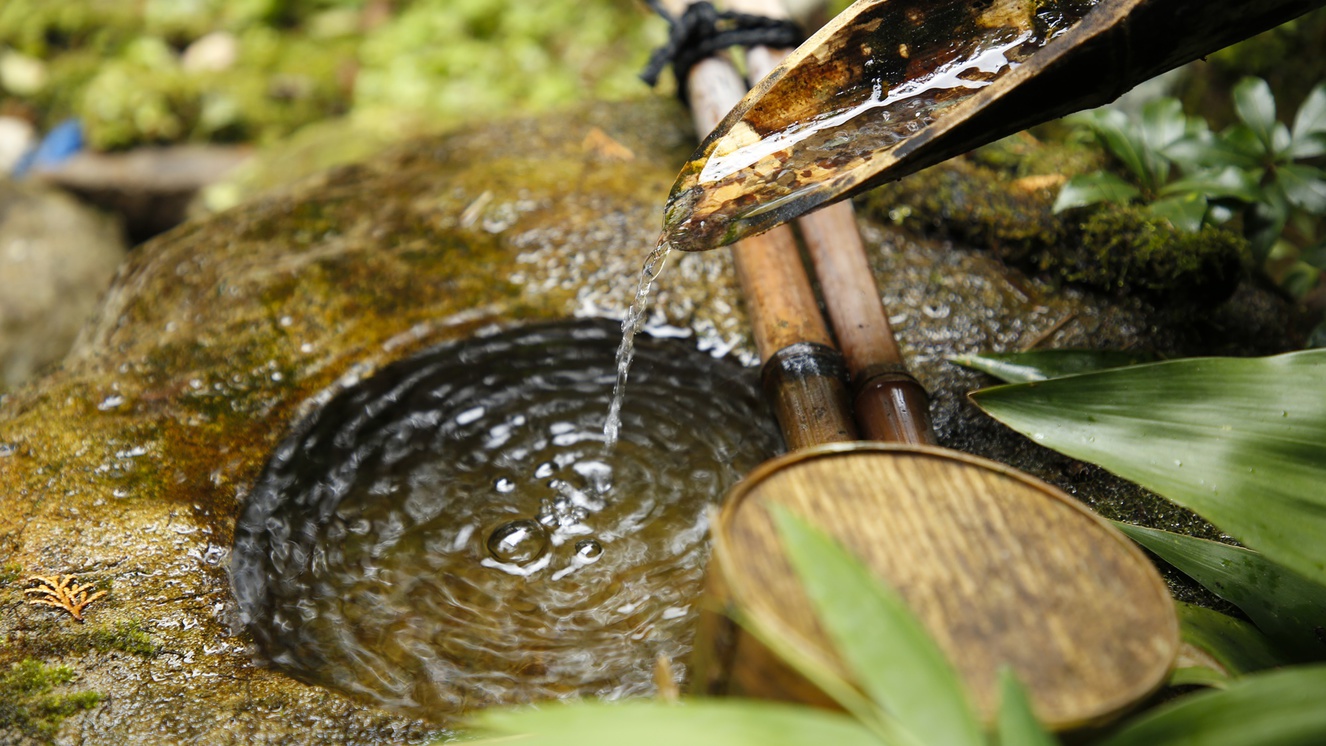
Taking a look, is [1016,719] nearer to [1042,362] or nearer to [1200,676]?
[1200,676]

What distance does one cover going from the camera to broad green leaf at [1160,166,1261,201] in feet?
7.86

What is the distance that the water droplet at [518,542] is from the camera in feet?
6.98

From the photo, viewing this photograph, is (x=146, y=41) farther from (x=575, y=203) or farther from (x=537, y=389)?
(x=537, y=389)

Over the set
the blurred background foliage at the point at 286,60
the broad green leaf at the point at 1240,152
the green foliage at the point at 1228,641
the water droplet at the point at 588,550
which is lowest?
the green foliage at the point at 1228,641

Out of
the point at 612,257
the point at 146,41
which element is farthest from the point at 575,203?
the point at 146,41

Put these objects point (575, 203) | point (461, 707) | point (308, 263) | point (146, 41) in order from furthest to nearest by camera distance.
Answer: point (146, 41) → point (575, 203) → point (308, 263) → point (461, 707)

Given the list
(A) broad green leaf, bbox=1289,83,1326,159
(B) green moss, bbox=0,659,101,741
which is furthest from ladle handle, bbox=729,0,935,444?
(B) green moss, bbox=0,659,101,741

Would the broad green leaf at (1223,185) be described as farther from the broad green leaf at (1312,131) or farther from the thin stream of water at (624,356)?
the thin stream of water at (624,356)

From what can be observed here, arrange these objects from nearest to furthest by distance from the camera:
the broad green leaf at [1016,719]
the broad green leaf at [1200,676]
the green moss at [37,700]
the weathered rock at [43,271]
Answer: the broad green leaf at [1016,719]
the broad green leaf at [1200,676]
the green moss at [37,700]
the weathered rock at [43,271]

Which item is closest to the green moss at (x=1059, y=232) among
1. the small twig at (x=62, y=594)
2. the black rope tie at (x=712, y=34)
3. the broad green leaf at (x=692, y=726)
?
the black rope tie at (x=712, y=34)

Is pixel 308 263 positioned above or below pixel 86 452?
above

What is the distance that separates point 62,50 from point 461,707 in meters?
6.63

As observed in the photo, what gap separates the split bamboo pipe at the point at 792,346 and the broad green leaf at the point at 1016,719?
0.91m

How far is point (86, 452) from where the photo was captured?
85.4 inches
